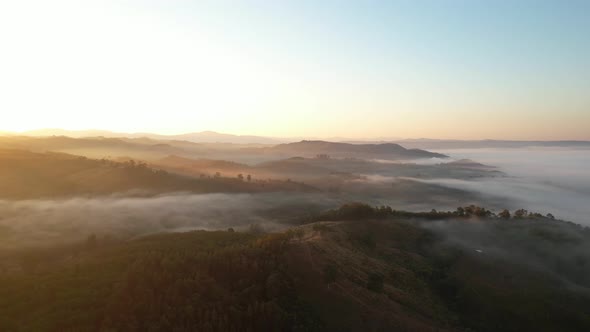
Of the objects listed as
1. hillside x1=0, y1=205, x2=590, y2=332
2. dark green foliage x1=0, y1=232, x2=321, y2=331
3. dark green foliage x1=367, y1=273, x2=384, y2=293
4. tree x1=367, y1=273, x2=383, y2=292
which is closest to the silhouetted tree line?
hillside x1=0, y1=205, x2=590, y2=332

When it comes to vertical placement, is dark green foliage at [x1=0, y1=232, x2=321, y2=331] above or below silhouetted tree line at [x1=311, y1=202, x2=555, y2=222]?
above

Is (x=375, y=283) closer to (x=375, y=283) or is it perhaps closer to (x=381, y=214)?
(x=375, y=283)

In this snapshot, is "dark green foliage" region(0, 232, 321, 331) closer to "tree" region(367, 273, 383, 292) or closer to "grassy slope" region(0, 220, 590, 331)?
"grassy slope" region(0, 220, 590, 331)

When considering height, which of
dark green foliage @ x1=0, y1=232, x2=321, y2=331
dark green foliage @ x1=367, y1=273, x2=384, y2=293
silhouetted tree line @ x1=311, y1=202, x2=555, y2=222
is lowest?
Result: silhouetted tree line @ x1=311, y1=202, x2=555, y2=222

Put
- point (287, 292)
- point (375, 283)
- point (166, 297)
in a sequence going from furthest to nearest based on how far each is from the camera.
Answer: point (375, 283)
point (287, 292)
point (166, 297)

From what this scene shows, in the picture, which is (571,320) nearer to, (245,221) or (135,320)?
(135,320)

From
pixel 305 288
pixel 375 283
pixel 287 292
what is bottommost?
pixel 375 283

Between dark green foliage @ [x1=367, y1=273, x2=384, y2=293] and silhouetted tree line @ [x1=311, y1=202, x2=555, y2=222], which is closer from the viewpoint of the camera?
dark green foliage @ [x1=367, y1=273, x2=384, y2=293]

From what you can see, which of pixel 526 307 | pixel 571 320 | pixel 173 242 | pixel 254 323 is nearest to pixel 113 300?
pixel 254 323

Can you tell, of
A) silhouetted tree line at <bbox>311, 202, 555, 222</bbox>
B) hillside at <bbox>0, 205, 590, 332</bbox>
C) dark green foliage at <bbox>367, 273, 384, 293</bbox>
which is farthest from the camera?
silhouetted tree line at <bbox>311, 202, 555, 222</bbox>

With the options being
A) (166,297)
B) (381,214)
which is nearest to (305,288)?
(166,297)
